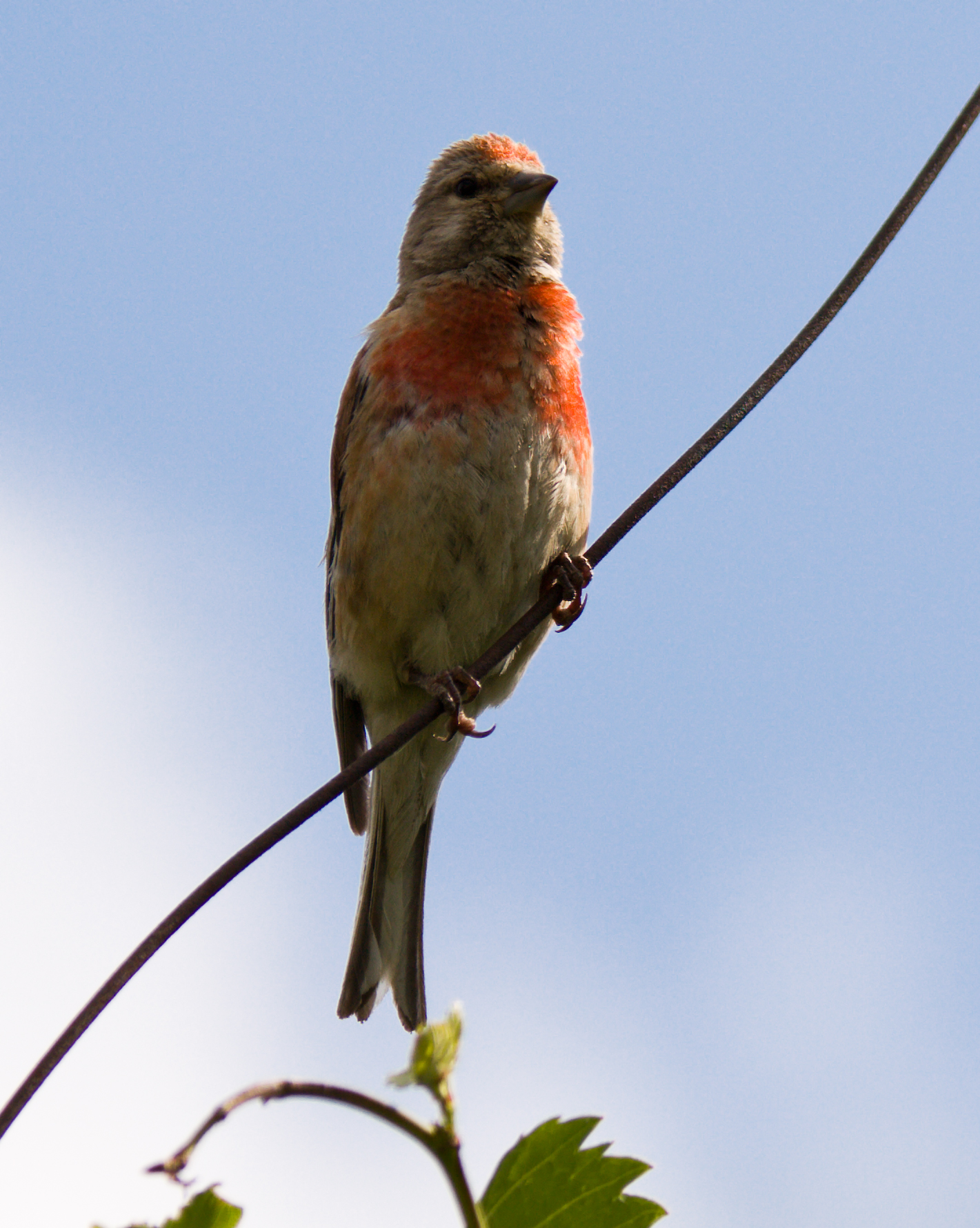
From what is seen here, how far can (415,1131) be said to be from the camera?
126 centimetres

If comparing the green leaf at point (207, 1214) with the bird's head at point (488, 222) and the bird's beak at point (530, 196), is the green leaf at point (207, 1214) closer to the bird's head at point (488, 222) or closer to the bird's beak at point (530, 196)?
the bird's head at point (488, 222)

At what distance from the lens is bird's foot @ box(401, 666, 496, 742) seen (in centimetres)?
437

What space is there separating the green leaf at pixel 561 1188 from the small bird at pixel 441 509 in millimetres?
2785

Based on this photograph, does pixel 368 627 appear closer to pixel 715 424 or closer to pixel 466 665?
pixel 466 665

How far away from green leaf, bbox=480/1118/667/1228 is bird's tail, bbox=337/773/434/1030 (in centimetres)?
361

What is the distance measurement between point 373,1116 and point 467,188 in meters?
5.16

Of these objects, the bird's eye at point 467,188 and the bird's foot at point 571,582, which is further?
the bird's eye at point 467,188

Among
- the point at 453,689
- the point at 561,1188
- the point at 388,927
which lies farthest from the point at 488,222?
the point at 561,1188

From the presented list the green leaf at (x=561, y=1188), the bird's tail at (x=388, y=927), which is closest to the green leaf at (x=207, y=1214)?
the green leaf at (x=561, y=1188)

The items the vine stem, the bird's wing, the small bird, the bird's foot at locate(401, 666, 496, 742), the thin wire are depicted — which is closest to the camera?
the vine stem

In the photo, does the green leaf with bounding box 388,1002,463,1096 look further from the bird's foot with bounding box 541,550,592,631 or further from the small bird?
the bird's foot with bounding box 541,550,592,631

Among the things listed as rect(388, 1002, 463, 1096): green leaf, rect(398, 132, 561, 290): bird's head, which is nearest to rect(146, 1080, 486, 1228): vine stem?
rect(388, 1002, 463, 1096): green leaf

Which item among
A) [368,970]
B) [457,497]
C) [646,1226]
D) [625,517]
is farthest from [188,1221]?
[368,970]

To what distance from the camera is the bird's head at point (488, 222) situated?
5371 mm
